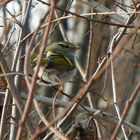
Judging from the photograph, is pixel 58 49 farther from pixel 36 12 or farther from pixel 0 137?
pixel 36 12

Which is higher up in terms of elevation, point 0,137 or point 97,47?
point 0,137

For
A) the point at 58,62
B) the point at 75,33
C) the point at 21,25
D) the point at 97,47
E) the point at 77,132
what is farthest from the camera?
the point at 75,33

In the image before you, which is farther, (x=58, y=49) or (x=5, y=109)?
(x=58, y=49)

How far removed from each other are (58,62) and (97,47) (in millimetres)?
5769

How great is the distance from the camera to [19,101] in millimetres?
2518

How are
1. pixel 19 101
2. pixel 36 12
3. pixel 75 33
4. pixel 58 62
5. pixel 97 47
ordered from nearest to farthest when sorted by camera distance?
pixel 19 101, pixel 58 62, pixel 36 12, pixel 97 47, pixel 75 33

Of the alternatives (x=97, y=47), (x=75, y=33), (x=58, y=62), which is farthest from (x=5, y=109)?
(x=75, y=33)

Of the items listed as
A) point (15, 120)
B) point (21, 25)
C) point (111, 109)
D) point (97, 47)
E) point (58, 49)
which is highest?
point (21, 25)

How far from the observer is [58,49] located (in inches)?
166

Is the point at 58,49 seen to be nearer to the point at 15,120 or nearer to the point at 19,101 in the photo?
the point at 15,120

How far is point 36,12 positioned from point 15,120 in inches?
156

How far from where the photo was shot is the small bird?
3.92m

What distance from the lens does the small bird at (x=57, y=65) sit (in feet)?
12.8

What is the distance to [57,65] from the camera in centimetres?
398
